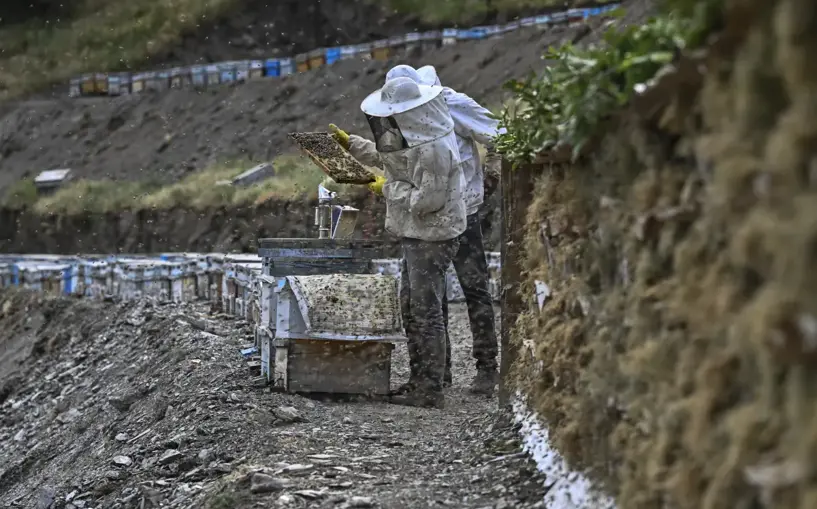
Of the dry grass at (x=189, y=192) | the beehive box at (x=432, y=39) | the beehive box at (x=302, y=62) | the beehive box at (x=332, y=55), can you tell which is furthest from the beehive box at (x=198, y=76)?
the beehive box at (x=432, y=39)

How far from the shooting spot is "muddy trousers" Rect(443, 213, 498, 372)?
24.5 ft

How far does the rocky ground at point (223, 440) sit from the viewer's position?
4.86 metres

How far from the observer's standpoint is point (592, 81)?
3.47m

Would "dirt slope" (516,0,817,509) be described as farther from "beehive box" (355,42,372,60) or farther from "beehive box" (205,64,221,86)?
"beehive box" (205,64,221,86)

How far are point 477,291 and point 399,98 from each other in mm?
1614

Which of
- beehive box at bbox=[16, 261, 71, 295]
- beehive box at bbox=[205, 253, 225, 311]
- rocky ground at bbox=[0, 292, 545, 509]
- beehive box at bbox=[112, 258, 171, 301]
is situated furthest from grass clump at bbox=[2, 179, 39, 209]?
rocky ground at bbox=[0, 292, 545, 509]

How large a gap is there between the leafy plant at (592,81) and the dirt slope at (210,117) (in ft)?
70.3

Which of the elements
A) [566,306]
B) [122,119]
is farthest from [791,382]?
[122,119]

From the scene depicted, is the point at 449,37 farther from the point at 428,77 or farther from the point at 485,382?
the point at 485,382

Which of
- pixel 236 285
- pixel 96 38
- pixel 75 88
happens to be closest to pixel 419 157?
pixel 236 285

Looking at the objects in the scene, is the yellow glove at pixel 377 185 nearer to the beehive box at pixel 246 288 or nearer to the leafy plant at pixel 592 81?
the beehive box at pixel 246 288

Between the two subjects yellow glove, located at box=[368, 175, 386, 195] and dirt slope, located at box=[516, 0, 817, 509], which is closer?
dirt slope, located at box=[516, 0, 817, 509]

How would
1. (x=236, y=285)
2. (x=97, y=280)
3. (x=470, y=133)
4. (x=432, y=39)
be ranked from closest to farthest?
(x=470, y=133), (x=236, y=285), (x=97, y=280), (x=432, y=39)

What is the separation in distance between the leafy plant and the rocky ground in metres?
1.50
